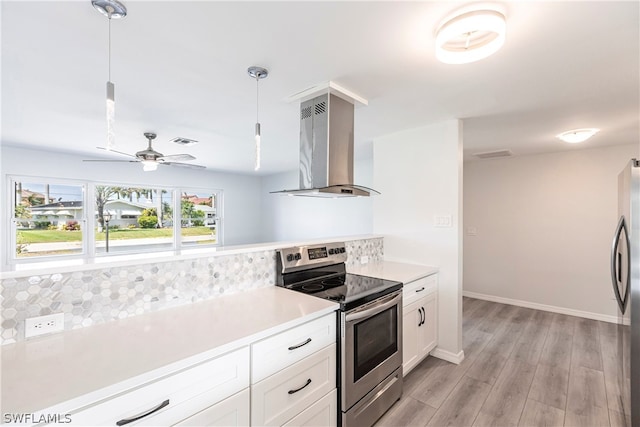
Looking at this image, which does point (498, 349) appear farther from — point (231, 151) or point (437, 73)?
point (231, 151)

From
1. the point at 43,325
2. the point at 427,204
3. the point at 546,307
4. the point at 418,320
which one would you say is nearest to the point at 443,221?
the point at 427,204

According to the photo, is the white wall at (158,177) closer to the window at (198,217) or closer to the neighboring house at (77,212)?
the window at (198,217)

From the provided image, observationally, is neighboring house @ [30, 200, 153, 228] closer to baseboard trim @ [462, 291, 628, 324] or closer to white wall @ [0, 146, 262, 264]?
white wall @ [0, 146, 262, 264]

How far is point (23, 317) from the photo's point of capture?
45.6 inches

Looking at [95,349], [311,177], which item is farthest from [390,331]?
[95,349]

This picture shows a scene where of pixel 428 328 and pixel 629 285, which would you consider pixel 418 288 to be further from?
pixel 629 285

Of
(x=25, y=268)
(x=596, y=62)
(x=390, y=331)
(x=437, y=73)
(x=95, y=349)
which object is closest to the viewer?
(x=95, y=349)

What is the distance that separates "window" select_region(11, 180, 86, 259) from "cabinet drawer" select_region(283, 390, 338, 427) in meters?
4.93

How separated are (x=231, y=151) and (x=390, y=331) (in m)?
3.36

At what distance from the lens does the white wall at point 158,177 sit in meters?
4.04

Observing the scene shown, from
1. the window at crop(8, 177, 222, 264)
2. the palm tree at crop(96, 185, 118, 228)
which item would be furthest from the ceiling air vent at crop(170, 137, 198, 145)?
the palm tree at crop(96, 185, 118, 228)

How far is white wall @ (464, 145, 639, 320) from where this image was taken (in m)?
3.63

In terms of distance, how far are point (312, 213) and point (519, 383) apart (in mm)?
4143

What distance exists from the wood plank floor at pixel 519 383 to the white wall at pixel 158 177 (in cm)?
503
